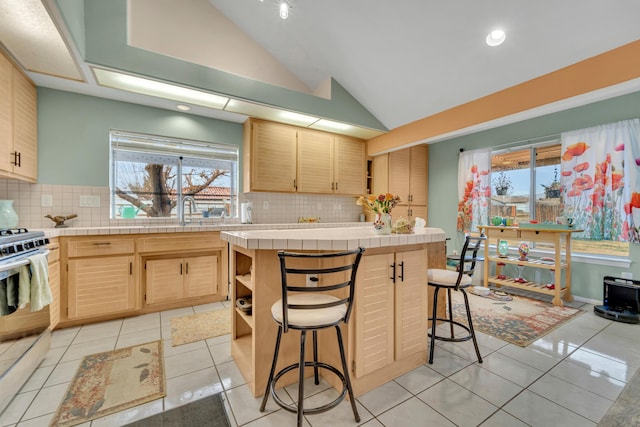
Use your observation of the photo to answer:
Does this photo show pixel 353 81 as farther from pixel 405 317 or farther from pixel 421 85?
pixel 405 317

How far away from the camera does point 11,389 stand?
157cm

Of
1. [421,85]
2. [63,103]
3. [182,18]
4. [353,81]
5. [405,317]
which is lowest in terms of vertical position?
[405,317]

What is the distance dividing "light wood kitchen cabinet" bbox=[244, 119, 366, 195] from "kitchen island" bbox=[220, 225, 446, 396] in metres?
1.98

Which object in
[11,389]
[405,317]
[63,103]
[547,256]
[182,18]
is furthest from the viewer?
[547,256]

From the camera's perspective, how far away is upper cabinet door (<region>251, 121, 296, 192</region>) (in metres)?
3.77

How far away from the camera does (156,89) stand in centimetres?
295

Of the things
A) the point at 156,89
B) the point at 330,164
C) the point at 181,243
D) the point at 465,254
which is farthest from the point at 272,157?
the point at 465,254

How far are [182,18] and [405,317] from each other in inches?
157

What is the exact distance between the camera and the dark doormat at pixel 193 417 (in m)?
1.45

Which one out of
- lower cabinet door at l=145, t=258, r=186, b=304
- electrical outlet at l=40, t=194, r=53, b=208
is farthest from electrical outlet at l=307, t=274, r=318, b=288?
electrical outlet at l=40, t=194, r=53, b=208

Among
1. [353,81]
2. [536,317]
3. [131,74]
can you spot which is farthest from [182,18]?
[536,317]

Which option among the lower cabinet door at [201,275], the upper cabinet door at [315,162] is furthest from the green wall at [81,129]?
the upper cabinet door at [315,162]

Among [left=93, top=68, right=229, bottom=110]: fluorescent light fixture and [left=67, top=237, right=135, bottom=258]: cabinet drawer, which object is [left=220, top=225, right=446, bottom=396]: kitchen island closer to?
[left=67, top=237, right=135, bottom=258]: cabinet drawer

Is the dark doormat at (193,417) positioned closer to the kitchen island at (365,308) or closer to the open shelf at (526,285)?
the kitchen island at (365,308)
